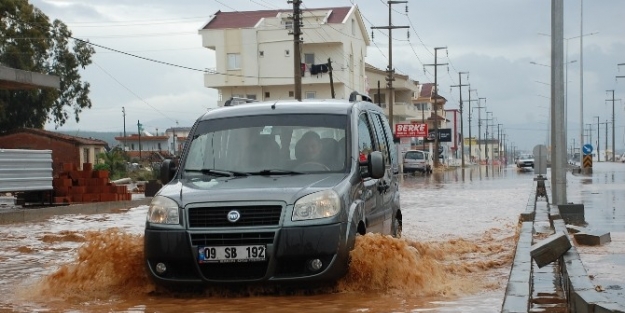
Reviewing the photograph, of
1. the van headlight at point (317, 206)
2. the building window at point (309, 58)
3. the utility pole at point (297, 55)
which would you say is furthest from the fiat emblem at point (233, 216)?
the building window at point (309, 58)

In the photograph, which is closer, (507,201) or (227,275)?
(227,275)

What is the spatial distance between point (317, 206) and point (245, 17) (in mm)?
71069

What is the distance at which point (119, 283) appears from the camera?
29.9 ft

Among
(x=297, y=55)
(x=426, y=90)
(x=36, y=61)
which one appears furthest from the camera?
(x=426, y=90)

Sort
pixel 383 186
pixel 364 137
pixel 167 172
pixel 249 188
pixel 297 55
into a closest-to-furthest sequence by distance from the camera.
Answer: pixel 249 188 → pixel 167 172 → pixel 364 137 → pixel 383 186 → pixel 297 55

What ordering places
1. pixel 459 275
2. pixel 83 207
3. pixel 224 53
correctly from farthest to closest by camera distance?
1. pixel 224 53
2. pixel 83 207
3. pixel 459 275

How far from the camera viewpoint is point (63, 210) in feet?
79.7

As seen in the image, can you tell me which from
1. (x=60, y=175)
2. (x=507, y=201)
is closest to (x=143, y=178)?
(x=60, y=175)

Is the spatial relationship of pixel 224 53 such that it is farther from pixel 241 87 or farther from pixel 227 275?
pixel 227 275

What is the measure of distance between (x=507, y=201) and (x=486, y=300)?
20.3m

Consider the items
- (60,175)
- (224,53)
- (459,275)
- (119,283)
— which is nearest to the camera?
(119,283)

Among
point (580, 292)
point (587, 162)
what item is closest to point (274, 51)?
point (587, 162)

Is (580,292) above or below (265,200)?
below

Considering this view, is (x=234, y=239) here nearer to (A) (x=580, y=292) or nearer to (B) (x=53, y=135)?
(A) (x=580, y=292)
